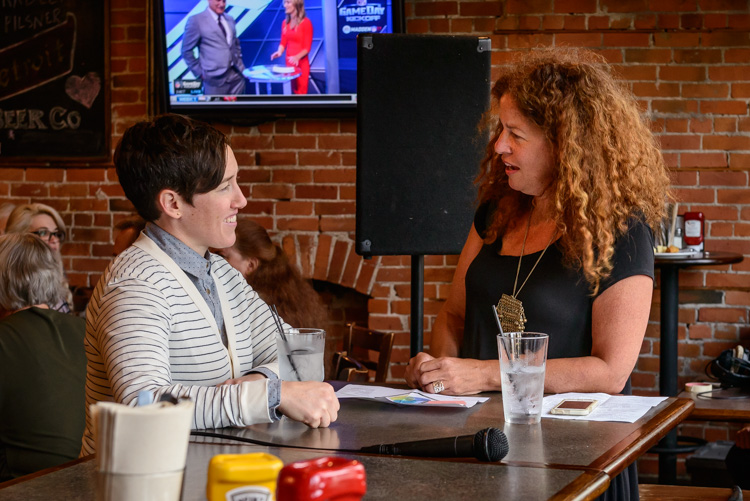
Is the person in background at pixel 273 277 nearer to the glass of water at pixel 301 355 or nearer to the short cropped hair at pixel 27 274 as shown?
the short cropped hair at pixel 27 274

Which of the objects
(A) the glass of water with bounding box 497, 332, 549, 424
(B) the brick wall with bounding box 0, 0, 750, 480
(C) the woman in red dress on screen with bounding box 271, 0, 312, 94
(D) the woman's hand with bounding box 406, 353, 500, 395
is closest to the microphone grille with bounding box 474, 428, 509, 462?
(A) the glass of water with bounding box 497, 332, 549, 424

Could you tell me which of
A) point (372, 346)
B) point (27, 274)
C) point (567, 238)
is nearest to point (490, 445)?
point (567, 238)

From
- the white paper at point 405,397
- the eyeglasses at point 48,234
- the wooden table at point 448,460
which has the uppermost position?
the eyeglasses at point 48,234

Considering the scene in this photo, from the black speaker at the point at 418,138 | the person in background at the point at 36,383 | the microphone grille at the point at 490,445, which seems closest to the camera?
the microphone grille at the point at 490,445

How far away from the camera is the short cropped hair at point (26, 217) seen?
148 inches

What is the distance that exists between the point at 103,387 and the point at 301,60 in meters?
2.47

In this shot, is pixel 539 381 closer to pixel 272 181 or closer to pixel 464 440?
pixel 464 440

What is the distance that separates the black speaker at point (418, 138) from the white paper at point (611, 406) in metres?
0.84

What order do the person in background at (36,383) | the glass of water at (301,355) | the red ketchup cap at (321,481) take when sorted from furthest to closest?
the person in background at (36,383)
the glass of water at (301,355)
the red ketchup cap at (321,481)

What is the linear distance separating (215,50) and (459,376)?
2.59m

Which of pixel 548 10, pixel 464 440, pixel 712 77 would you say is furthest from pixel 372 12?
pixel 464 440

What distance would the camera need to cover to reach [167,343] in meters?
1.50

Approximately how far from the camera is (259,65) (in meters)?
3.81

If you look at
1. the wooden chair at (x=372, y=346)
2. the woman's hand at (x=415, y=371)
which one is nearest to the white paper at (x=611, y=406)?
the woman's hand at (x=415, y=371)
